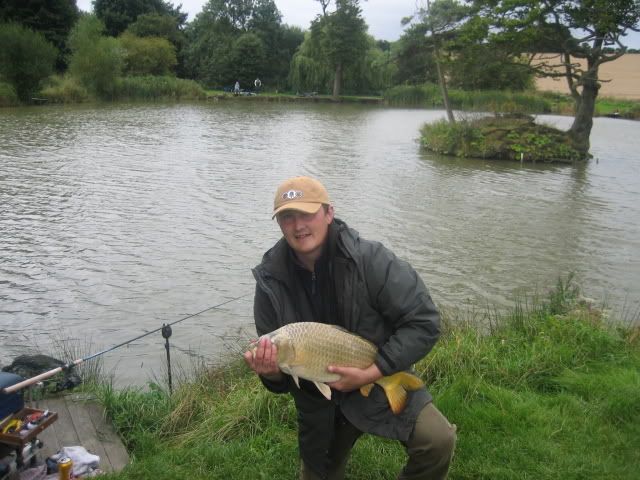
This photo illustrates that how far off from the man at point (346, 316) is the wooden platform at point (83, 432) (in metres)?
1.45

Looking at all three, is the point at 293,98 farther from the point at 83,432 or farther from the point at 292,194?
the point at 292,194

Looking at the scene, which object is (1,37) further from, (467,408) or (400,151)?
(467,408)

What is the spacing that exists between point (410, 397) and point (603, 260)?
337 inches

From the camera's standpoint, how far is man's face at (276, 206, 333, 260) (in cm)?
281

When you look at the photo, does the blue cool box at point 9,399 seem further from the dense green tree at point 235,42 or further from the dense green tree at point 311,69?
the dense green tree at point 235,42

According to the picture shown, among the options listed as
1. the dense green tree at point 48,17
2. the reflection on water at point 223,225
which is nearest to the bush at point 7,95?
the reflection on water at point 223,225

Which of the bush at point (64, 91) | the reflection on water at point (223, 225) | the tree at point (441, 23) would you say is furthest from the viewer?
the bush at point (64, 91)

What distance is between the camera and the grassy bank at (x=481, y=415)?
11.3ft

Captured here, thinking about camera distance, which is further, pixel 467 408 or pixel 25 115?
pixel 25 115

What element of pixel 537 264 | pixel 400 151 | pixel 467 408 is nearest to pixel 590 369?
pixel 467 408

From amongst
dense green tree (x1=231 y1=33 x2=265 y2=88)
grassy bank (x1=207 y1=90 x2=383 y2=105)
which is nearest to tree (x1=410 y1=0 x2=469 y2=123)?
grassy bank (x1=207 y1=90 x2=383 y2=105)

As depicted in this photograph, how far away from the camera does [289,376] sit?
2975mm

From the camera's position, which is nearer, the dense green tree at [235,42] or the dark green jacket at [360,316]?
the dark green jacket at [360,316]

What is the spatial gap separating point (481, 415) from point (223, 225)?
864 centimetres
